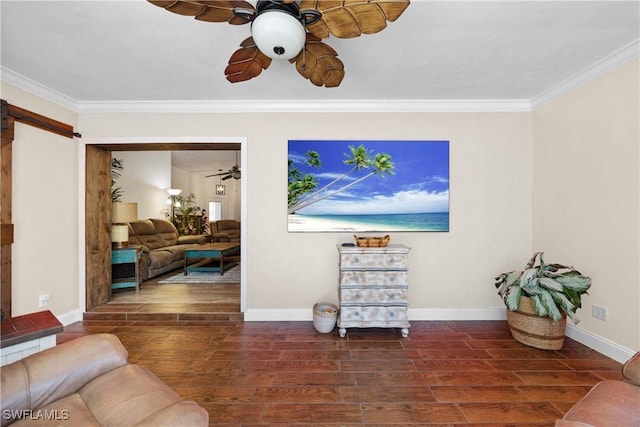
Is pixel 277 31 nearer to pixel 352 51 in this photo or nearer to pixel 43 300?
pixel 352 51

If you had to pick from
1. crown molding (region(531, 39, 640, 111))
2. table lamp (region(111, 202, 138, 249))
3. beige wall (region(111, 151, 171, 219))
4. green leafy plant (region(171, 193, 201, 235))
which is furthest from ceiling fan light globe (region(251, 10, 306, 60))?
green leafy plant (region(171, 193, 201, 235))

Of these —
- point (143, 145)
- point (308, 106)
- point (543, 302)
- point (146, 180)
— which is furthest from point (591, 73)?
point (146, 180)

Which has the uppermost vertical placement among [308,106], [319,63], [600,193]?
[308,106]

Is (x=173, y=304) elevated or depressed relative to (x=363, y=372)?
elevated

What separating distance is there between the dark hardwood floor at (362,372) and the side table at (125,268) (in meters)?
1.02

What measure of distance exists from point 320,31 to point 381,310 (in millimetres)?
2447

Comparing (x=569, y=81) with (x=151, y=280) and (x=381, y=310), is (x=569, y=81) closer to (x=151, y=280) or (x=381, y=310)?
(x=381, y=310)

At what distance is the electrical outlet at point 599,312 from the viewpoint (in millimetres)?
2545

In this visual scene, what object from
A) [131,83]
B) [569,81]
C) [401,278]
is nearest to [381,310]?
[401,278]

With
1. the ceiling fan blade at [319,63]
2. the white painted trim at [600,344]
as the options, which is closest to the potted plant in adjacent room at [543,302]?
the white painted trim at [600,344]

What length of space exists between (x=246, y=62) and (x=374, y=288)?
2.26 meters

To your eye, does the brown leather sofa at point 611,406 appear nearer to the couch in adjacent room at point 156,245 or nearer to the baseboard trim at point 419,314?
the baseboard trim at point 419,314

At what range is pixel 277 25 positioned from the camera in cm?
143

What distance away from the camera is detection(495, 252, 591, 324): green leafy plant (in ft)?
8.15
